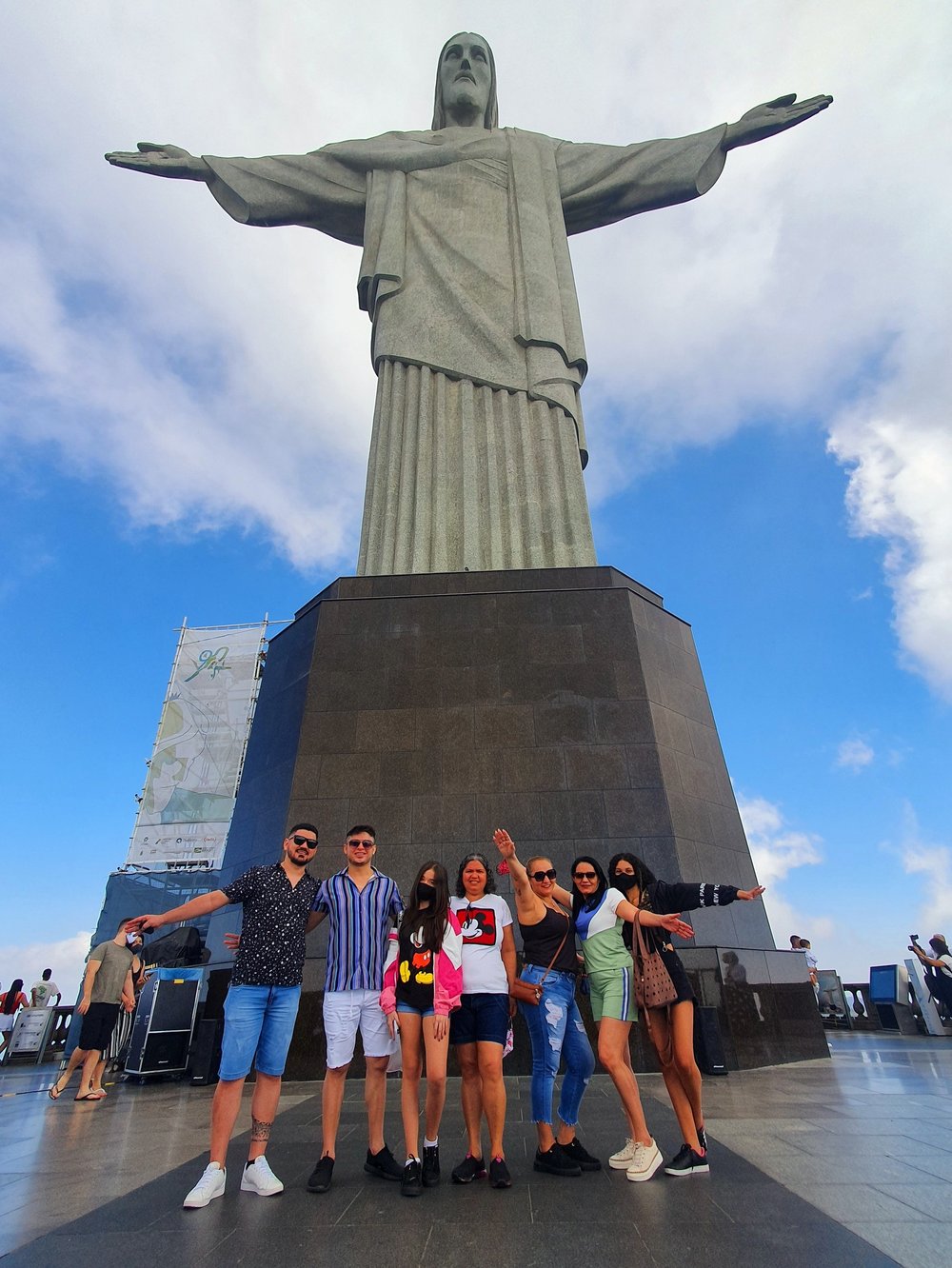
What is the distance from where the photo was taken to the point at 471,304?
42.2ft

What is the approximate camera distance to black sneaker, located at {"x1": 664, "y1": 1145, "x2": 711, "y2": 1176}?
3.61 metres

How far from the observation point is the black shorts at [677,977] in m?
3.93

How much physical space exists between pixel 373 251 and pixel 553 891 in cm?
1289

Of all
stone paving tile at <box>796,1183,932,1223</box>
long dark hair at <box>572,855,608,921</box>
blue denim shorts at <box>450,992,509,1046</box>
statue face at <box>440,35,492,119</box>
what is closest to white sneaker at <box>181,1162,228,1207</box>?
blue denim shorts at <box>450,992,509,1046</box>

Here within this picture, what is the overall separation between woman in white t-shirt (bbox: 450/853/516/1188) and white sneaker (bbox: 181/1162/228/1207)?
109 cm

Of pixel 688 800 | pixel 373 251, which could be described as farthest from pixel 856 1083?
pixel 373 251

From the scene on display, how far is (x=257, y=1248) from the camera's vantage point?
9.21 ft

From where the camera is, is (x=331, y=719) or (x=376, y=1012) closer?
(x=376, y=1012)

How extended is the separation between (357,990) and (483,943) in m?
0.70

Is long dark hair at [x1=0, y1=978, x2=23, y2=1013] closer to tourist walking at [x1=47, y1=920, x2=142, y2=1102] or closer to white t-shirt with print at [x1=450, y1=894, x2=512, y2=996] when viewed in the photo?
tourist walking at [x1=47, y1=920, x2=142, y2=1102]

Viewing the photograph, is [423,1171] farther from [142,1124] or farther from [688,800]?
[688,800]

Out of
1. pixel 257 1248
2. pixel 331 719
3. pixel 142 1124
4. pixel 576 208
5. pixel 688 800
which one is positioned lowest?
pixel 257 1248

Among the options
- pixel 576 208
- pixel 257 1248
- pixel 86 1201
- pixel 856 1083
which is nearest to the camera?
pixel 257 1248

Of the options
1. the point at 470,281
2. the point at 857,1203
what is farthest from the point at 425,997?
the point at 470,281
